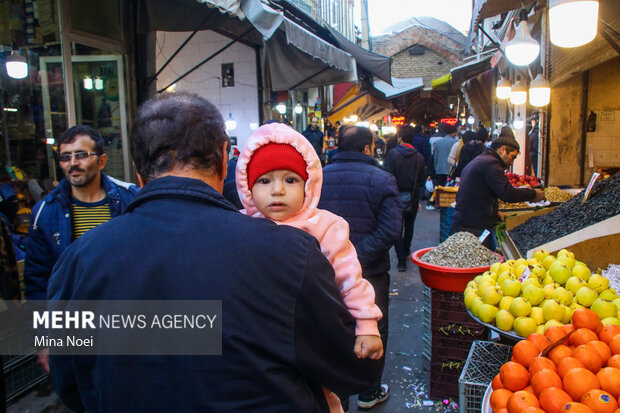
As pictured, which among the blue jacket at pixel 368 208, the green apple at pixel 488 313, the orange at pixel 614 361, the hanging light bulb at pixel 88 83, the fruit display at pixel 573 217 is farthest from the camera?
the hanging light bulb at pixel 88 83

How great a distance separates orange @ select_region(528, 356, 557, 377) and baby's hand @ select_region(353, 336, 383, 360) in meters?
0.84

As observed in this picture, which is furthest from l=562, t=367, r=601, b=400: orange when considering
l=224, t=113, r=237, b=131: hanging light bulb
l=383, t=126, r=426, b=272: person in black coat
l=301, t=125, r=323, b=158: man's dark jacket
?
l=301, t=125, r=323, b=158: man's dark jacket

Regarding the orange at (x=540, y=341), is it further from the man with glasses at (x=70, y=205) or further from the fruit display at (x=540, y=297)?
the man with glasses at (x=70, y=205)

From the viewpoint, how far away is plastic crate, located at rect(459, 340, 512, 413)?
95.3 inches

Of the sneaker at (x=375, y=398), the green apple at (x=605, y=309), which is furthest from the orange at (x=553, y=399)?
the sneaker at (x=375, y=398)

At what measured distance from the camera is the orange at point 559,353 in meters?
1.99

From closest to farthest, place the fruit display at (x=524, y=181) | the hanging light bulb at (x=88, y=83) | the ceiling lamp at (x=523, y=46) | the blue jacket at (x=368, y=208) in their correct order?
the blue jacket at (x=368, y=208) < the ceiling lamp at (x=523, y=46) < the hanging light bulb at (x=88, y=83) < the fruit display at (x=524, y=181)

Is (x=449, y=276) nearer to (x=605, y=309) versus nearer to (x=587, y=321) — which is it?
(x=605, y=309)

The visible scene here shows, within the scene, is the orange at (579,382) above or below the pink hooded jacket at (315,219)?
below

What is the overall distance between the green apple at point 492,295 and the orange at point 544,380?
90 centimetres

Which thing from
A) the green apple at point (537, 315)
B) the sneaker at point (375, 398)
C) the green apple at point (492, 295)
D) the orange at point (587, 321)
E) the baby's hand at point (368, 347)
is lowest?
the sneaker at point (375, 398)

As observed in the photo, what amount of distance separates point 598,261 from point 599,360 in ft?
5.94

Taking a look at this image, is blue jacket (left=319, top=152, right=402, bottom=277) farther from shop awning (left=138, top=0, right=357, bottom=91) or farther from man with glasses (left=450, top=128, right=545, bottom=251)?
shop awning (left=138, top=0, right=357, bottom=91)

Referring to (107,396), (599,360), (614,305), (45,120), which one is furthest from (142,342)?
(45,120)
